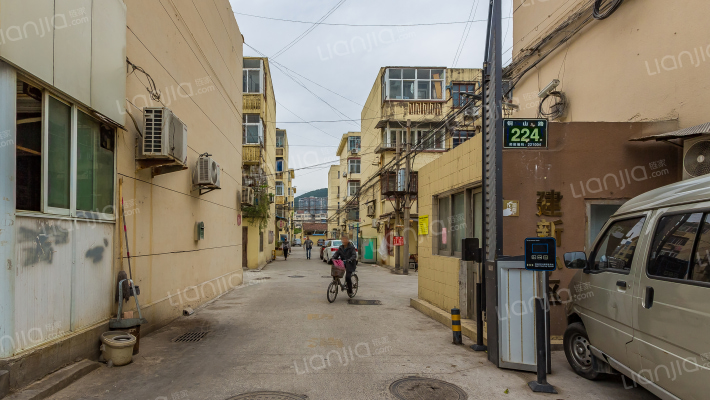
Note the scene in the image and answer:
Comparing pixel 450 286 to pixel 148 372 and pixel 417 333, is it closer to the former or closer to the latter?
pixel 417 333

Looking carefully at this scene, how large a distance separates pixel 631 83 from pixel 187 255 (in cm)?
1001

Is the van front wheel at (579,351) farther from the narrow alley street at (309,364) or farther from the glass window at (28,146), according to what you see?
the glass window at (28,146)

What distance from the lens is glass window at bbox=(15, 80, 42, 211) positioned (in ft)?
15.1

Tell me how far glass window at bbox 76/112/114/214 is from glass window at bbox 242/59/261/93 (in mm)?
18628

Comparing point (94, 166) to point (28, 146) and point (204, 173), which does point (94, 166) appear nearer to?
point (28, 146)

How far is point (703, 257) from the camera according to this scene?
3.32m

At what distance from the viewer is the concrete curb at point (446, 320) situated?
22.5ft

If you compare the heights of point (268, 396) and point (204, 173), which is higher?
point (204, 173)

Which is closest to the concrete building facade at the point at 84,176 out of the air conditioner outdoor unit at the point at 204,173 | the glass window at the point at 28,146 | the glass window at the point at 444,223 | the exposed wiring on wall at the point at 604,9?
the glass window at the point at 28,146

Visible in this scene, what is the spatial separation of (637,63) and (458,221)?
449 cm

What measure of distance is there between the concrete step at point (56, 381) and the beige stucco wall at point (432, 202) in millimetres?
6203

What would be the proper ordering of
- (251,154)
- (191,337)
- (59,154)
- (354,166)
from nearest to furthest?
(59,154), (191,337), (251,154), (354,166)

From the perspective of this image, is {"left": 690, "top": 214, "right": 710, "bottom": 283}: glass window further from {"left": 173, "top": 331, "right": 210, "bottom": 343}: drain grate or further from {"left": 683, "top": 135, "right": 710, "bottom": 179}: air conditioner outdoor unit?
{"left": 173, "top": 331, "right": 210, "bottom": 343}: drain grate

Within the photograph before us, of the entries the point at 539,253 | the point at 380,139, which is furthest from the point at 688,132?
the point at 380,139
